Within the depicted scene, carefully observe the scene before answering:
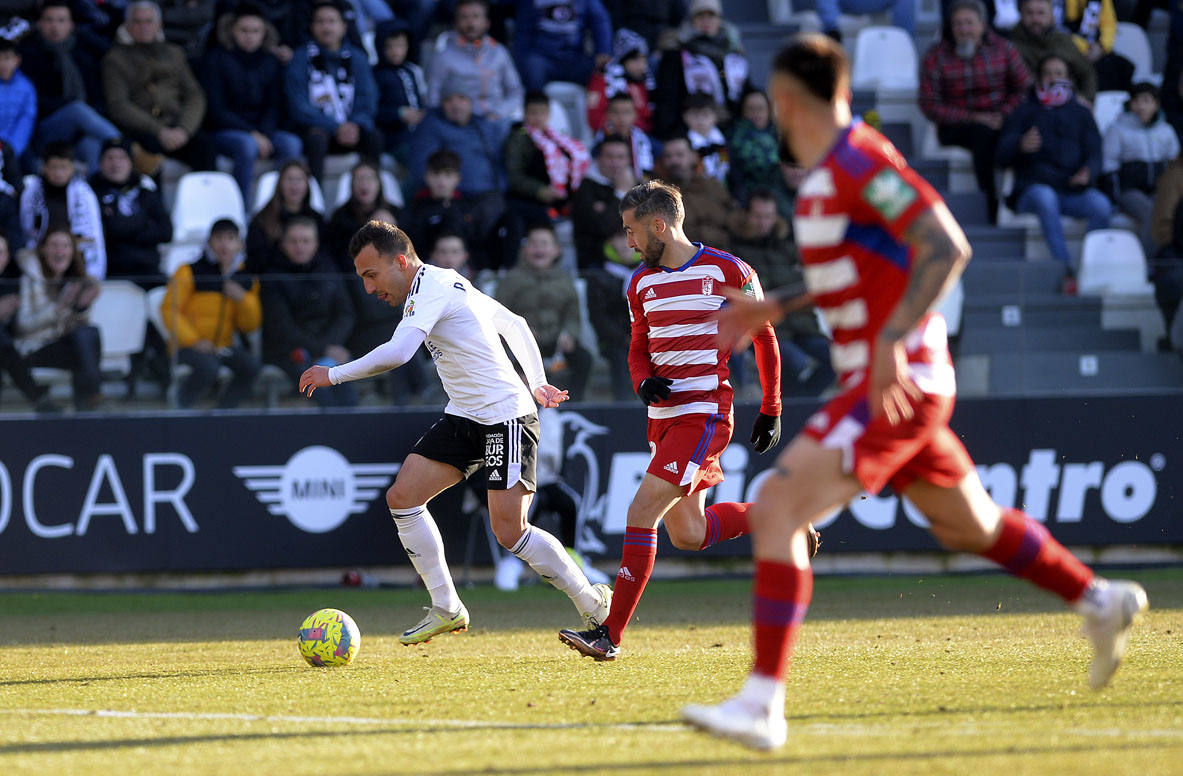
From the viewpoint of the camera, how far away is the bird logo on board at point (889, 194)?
194 inches

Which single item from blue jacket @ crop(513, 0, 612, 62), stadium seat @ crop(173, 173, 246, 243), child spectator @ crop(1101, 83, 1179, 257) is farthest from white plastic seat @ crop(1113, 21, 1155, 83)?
stadium seat @ crop(173, 173, 246, 243)

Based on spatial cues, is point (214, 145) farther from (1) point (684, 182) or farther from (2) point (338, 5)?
(1) point (684, 182)

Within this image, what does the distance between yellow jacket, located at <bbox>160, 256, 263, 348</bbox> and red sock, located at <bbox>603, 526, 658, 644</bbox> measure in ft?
19.0

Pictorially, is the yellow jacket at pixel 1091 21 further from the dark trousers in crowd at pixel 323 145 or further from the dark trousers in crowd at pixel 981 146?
the dark trousers in crowd at pixel 323 145

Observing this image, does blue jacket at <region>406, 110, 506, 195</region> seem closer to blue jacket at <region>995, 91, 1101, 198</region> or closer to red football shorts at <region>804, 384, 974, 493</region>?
blue jacket at <region>995, 91, 1101, 198</region>

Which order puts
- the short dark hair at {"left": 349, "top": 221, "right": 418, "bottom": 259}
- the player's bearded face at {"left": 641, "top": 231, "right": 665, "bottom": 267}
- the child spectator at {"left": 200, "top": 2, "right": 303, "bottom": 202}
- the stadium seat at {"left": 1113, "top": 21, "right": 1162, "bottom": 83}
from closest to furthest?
the player's bearded face at {"left": 641, "top": 231, "right": 665, "bottom": 267} → the short dark hair at {"left": 349, "top": 221, "right": 418, "bottom": 259} → the child spectator at {"left": 200, "top": 2, "right": 303, "bottom": 202} → the stadium seat at {"left": 1113, "top": 21, "right": 1162, "bottom": 83}

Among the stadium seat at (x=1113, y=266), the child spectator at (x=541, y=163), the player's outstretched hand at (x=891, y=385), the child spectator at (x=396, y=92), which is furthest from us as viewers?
the child spectator at (x=396, y=92)

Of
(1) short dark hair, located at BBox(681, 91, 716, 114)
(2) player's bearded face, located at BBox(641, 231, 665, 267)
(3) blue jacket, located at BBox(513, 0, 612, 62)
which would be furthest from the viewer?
(3) blue jacket, located at BBox(513, 0, 612, 62)

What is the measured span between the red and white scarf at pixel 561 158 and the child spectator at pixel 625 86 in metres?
0.79

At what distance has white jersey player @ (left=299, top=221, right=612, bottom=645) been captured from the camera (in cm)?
842

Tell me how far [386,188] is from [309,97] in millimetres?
1270

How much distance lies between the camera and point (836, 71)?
511 centimetres

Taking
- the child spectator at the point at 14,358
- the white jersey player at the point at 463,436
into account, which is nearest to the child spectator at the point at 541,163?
the child spectator at the point at 14,358

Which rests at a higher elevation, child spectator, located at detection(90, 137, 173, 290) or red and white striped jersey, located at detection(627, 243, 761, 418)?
red and white striped jersey, located at detection(627, 243, 761, 418)
